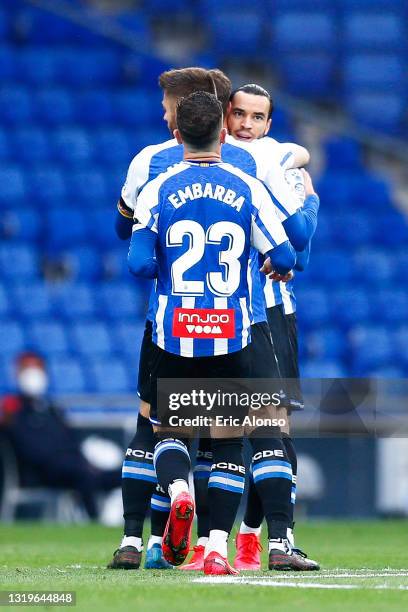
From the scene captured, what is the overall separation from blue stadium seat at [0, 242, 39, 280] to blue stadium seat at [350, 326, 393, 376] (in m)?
3.19

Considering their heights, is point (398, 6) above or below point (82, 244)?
above

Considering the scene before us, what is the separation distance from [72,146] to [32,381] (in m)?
4.99

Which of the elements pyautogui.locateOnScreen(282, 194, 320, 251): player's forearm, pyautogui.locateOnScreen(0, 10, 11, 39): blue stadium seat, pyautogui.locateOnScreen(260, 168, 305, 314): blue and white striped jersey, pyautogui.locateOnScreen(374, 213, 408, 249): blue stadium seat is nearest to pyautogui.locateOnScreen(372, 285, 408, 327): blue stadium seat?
pyautogui.locateOnScreen(374, 213, 408, 249): blue stadium seat

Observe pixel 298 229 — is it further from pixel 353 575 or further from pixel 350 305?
pixel 350 305

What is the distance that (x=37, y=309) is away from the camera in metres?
14.2

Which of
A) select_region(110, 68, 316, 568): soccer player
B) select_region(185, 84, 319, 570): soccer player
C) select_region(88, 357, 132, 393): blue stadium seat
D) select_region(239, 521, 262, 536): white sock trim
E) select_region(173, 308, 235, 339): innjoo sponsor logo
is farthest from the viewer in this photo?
select_region(88, 357, 132, 393): blue stadium seat

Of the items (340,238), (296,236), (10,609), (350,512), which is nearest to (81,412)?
(350,512)

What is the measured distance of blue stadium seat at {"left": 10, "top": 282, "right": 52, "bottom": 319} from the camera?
14.1 meters

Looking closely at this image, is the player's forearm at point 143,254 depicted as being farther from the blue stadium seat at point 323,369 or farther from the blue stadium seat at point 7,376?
the blue stadium seat at point 323,369

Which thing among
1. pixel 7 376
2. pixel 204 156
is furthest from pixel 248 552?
pixel 7 376

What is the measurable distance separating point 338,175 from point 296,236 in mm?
11274

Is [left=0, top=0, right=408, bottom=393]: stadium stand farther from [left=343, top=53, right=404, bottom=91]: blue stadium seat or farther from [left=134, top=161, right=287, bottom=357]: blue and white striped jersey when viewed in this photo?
[left=134, top=161, right=287, bottom=357]: blue and white striped jersey

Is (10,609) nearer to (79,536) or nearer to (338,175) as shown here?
(79,536)

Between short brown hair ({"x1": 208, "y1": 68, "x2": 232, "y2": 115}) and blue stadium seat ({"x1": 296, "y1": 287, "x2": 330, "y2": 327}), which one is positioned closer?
short brown hair ({"x1": 208, "y1": 68, "x2": 232, "y2": 115})
